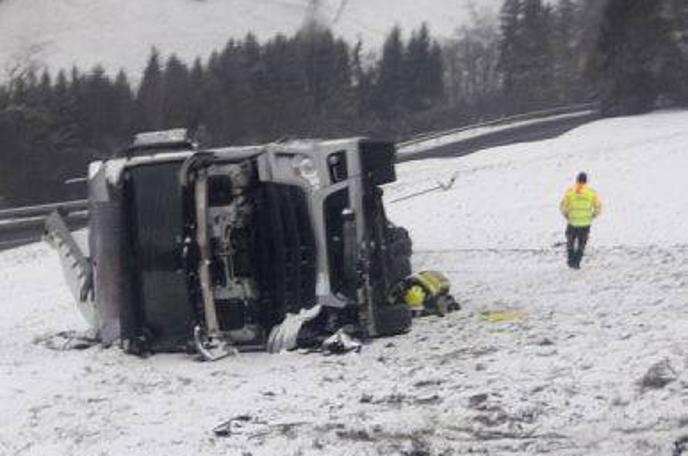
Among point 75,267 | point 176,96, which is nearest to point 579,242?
point 75,267

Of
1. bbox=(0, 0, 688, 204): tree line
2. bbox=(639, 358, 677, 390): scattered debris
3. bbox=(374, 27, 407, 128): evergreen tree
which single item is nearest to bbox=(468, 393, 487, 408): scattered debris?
bbox=(639, 358, 677, 390): scattered debris

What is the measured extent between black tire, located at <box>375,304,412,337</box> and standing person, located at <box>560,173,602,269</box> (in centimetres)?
498

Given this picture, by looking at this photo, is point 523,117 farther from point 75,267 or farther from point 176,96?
point 75,267

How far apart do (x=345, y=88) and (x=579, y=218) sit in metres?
28.2

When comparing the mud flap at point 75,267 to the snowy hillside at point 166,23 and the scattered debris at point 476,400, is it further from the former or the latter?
the snowy hillside at point 166,23

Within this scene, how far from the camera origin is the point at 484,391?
23.4ft

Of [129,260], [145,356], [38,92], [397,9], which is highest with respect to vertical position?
[397,9]

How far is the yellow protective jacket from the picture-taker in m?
14.3

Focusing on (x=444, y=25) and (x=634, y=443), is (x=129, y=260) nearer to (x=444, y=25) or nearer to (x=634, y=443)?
(x=634, y=443)

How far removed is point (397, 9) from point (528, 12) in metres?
20.3

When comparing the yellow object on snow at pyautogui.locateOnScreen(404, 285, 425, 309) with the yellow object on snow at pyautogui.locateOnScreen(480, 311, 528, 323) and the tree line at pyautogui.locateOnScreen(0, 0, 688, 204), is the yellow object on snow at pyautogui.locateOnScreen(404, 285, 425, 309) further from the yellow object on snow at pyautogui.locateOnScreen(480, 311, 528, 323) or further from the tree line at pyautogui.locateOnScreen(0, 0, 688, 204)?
the tree line at pyautogui.locateOnScreen(0, 0, 688, 204)

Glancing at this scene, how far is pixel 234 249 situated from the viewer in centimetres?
948

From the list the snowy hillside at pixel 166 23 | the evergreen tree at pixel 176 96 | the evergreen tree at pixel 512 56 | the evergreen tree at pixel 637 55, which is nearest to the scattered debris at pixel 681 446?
the evergreen tree at pixel 637 55

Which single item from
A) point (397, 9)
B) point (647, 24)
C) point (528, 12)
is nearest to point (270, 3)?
point (397, 9)
